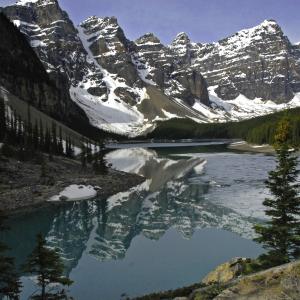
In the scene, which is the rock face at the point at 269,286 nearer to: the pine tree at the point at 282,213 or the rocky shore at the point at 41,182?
the pine tree at the point at 282,213

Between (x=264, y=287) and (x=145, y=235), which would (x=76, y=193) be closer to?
(x=145, y=235)

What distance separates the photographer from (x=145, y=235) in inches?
1754

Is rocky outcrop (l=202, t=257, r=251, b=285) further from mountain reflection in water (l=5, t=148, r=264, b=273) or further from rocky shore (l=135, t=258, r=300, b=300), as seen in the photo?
mountain reflection in water (l=5, t=148, r=264, b=273)

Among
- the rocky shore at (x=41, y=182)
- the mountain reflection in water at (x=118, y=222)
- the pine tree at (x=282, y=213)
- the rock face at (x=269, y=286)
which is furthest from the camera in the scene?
the rocky shore at (x=41, y=182)

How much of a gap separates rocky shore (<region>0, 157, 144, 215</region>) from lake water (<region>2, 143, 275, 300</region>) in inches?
140

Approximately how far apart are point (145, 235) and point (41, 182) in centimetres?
3208

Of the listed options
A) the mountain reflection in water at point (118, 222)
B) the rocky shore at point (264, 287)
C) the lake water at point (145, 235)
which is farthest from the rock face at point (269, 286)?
the mountain reflection in water at point (118, 222)

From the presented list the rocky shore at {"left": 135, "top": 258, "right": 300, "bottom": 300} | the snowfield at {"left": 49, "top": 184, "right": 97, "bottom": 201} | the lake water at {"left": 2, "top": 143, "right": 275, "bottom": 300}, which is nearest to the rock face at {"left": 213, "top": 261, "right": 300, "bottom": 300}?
the rocky shore at {"left": 135, "top": 258, "right": 300, "bottom": 300}

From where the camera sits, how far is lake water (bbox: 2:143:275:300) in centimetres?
3197

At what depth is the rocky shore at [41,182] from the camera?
193 ft

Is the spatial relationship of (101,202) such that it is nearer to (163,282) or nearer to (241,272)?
(163,282)

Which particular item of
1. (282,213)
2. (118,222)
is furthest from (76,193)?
(282,213)

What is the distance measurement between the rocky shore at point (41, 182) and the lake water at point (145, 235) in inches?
140

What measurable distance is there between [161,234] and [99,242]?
6.54 meters
